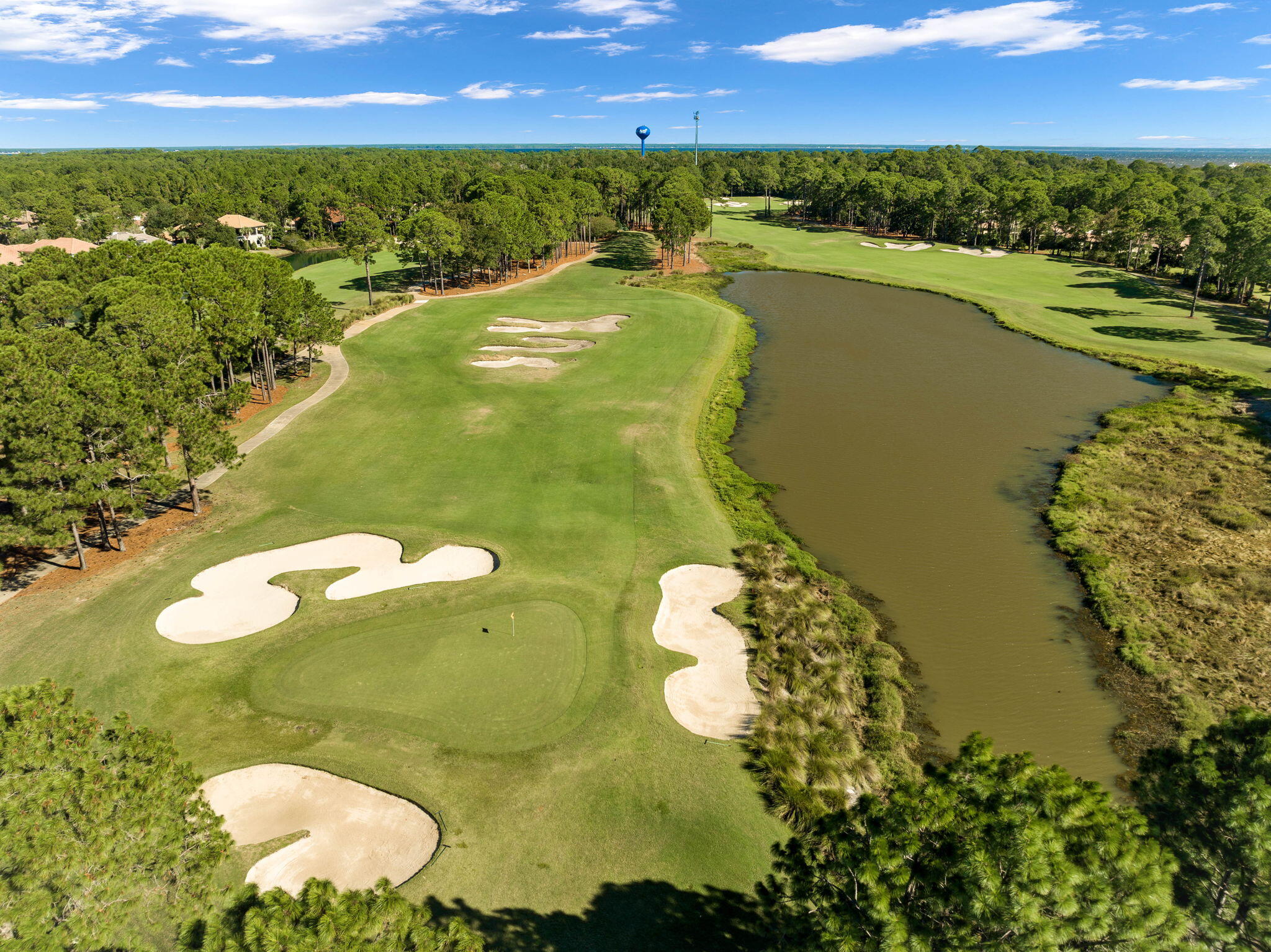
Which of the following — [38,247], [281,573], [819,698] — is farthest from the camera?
[38,247]

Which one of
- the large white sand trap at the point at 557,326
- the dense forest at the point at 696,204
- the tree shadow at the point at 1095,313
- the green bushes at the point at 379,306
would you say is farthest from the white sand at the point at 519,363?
the tree shadow at the point at 1095,313

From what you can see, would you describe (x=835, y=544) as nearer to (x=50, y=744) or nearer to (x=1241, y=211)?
(x=50, y=744)

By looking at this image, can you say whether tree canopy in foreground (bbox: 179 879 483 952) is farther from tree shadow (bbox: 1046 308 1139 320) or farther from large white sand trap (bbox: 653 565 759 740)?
tree shadow (bbox: 1046 308 1139 320)

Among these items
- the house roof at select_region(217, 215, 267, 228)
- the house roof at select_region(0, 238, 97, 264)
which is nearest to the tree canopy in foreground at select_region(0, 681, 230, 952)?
the house roof at select_region(0, 238, 97, 264)

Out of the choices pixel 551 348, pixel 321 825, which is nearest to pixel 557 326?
pixel 551 348

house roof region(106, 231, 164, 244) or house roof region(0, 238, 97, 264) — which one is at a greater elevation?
house roof region(106, 231, 164, 244)

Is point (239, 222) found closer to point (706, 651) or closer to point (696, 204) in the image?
point (696, 204)

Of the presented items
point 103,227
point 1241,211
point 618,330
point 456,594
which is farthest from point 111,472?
point 103,227
